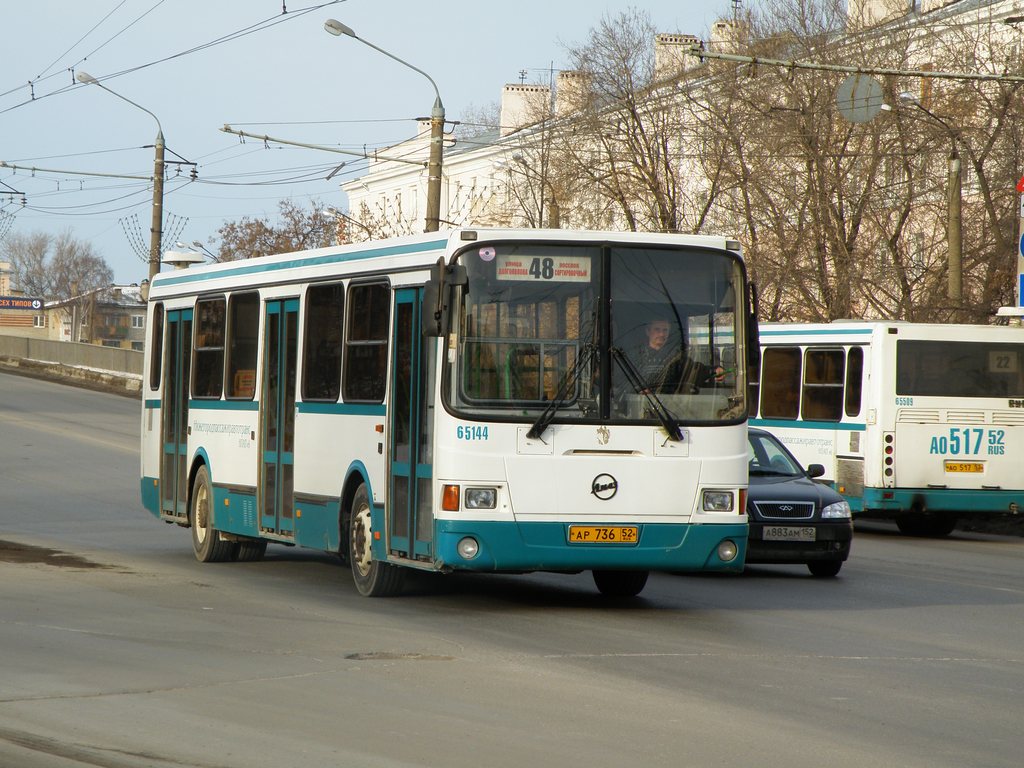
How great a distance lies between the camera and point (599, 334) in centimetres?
1245

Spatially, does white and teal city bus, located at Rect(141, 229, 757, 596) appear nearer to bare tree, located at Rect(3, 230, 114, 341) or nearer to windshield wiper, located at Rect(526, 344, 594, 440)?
windshield wiper, located at Rect(526, 344, 594, 440)

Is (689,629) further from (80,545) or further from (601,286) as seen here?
(80,545)

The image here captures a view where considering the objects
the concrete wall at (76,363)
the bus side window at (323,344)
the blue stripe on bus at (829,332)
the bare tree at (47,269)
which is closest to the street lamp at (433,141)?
the blue stripe on bus at (829,332)

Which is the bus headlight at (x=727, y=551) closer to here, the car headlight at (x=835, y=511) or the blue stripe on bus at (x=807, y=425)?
the car headlight at (x=835, y=511)

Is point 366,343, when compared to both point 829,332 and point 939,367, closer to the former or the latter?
point 939,367

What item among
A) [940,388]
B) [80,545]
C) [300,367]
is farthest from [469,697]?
[940,388]

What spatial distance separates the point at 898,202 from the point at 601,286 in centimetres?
2652

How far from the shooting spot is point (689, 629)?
12.1 m

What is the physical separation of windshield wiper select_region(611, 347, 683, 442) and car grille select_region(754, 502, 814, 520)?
4.30 m

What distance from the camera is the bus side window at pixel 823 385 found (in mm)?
24156

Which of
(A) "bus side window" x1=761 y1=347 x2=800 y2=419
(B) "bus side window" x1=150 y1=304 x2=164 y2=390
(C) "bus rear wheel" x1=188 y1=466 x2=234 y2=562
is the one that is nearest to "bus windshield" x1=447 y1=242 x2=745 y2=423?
(C) "bus rear wheel" x1=188 y1=466 x2=234 y2=562

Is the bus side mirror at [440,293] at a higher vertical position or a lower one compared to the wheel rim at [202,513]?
higher

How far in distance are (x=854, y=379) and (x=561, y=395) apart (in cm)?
1225

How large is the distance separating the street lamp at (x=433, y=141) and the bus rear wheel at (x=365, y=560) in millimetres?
13494
